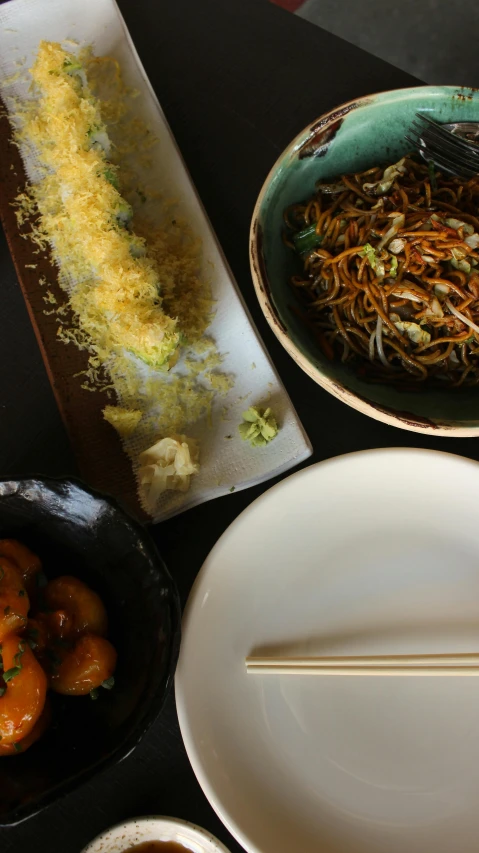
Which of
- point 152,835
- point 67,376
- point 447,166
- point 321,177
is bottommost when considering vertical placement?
point 152,835

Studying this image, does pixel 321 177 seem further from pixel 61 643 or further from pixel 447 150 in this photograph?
pixel 61 643

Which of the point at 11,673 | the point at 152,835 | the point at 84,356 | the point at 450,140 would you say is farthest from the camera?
the point at 84,356

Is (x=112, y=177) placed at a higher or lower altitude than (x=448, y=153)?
lower

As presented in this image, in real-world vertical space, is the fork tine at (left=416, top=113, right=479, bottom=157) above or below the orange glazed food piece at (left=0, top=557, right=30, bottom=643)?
above

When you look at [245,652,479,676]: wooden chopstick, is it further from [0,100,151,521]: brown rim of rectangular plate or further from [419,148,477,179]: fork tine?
[419,148,477,179]: fork tine

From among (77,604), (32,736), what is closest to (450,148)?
(77,604)

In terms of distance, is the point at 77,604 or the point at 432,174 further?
the point at 432,174

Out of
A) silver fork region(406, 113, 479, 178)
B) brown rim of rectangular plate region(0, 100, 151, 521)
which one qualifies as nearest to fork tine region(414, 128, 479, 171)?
silver fork region(406, 113, 479, 178)
